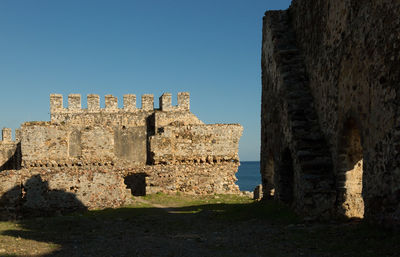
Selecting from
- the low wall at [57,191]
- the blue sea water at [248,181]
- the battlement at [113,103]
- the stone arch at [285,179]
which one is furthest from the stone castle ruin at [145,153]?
the blue sea water at [248,181]

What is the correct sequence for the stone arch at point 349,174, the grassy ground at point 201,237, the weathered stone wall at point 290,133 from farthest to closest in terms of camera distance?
the weathered stone wall at point 290,133, the stone arch at point 349,174, the grassy ground at point 201,237

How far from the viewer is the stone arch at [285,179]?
33.4ft

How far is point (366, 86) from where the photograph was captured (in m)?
6.67

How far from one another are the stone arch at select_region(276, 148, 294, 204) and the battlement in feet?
57.3

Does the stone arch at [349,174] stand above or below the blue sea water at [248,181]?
above

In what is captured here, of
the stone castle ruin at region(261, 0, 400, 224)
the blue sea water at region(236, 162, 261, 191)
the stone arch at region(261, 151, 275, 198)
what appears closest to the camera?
the stone castle ruin at region(261, 0, 400, 224)

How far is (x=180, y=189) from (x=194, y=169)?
4.41ft

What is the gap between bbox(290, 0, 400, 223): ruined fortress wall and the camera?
572cm

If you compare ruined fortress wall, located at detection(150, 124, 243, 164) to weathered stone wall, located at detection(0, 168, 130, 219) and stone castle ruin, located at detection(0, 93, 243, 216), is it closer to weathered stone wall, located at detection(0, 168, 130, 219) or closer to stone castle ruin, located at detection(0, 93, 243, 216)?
stone castle ruin, located at detection(0, 93, 243, 216)

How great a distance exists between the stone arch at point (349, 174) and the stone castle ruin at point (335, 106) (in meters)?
0.02

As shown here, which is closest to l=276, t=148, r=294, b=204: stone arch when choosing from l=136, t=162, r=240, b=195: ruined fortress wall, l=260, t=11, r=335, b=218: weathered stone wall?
l=260, t=11, r=335, b=218: weathered stone wall

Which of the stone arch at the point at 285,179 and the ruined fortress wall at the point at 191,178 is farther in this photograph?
the ruined fortress wall at the point at 191,178

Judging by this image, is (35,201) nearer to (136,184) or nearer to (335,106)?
(136,184)

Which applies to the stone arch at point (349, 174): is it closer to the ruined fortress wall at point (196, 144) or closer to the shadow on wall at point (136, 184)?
the ruined fortress wall at point (196, 144)
